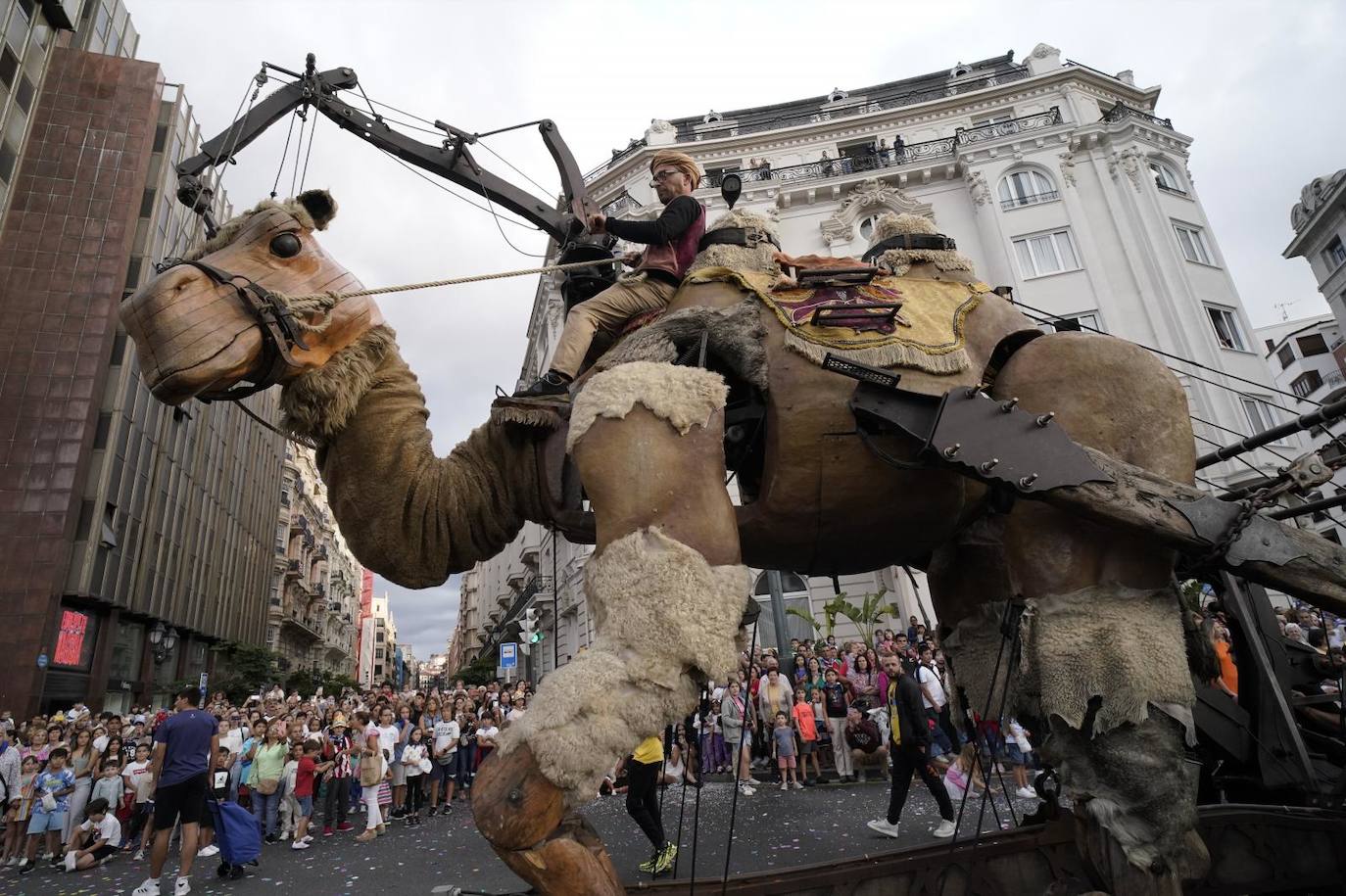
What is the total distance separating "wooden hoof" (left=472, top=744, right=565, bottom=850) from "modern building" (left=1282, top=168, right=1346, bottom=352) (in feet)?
139

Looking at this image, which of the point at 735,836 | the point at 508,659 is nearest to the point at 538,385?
the point at 735,836

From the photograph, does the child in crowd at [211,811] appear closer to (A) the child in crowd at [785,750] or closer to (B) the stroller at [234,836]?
(B) the stroller at [234,836]

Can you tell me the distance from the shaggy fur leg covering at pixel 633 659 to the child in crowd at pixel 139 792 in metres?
10.4

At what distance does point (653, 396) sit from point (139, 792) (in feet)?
35.8

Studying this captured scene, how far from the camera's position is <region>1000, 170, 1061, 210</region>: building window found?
23.9 metres

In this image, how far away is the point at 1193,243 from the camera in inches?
938

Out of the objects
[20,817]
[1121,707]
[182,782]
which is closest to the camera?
[1121,707]

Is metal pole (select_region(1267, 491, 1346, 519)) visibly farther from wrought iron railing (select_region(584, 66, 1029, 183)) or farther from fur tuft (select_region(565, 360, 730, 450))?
wrought iron railing (select_region(584, 66, 1029, 183))

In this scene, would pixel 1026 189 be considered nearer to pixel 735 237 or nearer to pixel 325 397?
pixel 735 237

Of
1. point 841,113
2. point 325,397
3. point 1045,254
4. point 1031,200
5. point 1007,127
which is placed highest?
point 841,113

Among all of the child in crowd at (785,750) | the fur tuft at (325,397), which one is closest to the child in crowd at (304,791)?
the child in crowd at (785,750)

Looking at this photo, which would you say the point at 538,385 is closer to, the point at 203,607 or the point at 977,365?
the point at 977,365

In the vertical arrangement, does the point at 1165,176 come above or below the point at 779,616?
above

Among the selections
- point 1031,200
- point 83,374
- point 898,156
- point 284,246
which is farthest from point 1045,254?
point 83,374
